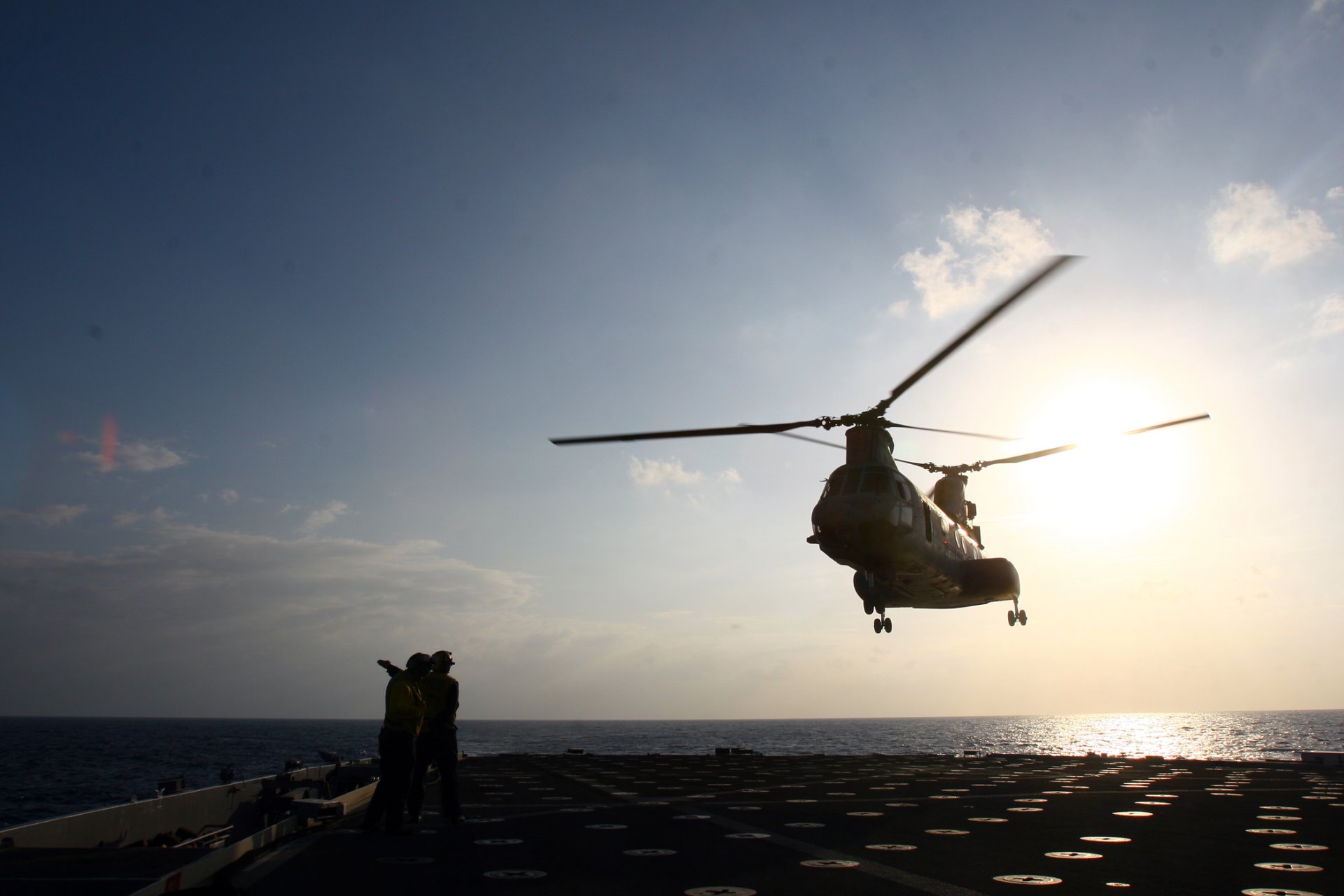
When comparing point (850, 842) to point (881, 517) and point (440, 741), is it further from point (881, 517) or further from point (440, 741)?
point (881, 517)

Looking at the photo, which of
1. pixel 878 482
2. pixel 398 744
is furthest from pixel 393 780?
pixel 878 482

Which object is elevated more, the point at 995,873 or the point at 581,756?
the point at 995,873

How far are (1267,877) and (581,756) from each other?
29.9m

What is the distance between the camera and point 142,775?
3105 inches

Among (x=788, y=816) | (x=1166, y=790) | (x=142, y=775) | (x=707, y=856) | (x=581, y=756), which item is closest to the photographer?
(x=707, y=856)

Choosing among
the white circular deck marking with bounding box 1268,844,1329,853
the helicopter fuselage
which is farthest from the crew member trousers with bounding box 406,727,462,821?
the white circular deck marking with bounding box 1268,844,1329,853

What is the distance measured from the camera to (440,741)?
1239 centimetres

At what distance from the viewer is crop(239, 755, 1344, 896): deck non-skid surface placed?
726 centimetres

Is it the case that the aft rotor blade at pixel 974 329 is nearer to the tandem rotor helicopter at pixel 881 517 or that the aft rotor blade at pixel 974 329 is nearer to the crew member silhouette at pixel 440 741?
the tandem rotor helicopter at pixel 881 517

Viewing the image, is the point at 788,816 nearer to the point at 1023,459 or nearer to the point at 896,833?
the point at 896,833

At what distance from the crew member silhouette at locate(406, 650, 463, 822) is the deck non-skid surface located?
411 millimetres

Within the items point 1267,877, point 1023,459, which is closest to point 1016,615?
point 1023,459

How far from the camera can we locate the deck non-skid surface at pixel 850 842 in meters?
7.26

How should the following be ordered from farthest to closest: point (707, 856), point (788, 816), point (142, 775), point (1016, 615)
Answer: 1. point (142, 775)
2. point (1016, 615)
3. point (788, 816)
4. point (707, 856)
